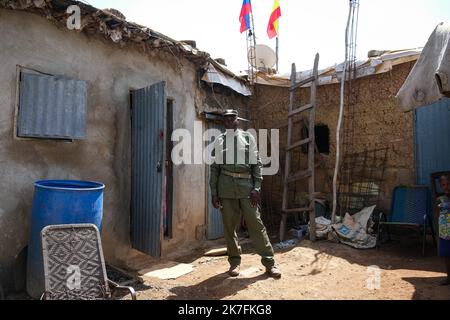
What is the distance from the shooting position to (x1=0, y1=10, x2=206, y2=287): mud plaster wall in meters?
3.62

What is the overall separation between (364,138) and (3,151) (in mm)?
5790

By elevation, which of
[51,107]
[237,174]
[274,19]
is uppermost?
[274,19]

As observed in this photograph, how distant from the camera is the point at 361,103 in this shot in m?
6.82

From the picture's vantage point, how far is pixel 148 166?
4621 millimetres

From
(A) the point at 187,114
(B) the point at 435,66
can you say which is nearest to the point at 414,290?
(B) the point at 435,66

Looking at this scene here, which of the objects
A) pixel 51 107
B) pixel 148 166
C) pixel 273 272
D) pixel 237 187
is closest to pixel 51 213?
pixel 51 107

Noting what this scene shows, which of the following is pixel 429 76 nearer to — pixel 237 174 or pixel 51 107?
pixel 237 174

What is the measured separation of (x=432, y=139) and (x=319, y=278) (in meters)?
3.35

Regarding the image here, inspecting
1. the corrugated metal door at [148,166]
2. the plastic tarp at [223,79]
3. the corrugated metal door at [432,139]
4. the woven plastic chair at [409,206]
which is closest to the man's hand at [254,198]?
the corrugated metal door at [148,166]

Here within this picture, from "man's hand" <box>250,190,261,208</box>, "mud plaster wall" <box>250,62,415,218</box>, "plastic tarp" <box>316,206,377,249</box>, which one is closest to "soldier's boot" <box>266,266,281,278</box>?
"man's hand" <box>250,190,261,208</box>

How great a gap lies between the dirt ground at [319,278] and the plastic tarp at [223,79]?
9.87 ft

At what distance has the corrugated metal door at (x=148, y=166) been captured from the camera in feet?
14.5

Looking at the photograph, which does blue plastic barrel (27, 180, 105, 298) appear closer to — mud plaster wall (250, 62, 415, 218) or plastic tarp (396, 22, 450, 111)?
plastic tarp (396, 22, 450, 111)

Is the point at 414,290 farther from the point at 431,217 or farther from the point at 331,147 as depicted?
the point at 331,147
